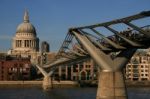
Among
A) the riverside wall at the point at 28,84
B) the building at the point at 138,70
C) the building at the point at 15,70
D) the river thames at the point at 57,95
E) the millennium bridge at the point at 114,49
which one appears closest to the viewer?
the millennium bridge at the point at 114,49

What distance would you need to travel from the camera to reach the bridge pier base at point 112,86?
49844 millimetres

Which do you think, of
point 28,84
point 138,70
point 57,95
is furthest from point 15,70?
point 57,95

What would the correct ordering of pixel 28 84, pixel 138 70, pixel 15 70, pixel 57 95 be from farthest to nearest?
pixel 138 70
pixel 15 70
pixel 28 84
pixel 57 95

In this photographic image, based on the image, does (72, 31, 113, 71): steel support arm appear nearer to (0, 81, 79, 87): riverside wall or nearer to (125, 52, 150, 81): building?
(0, 81, 79, 87): riverside wall

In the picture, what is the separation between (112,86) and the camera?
164ft

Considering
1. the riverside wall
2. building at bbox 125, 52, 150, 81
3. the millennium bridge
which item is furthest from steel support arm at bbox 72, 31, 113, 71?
building at bbox 125, 52, 150, 81

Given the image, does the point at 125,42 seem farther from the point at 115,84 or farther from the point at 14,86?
the point at 14,86

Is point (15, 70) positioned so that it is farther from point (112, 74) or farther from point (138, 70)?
point (112, 74)

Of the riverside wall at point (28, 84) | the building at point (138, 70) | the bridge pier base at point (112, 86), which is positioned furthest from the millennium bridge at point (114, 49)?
the building at point (138, 70)

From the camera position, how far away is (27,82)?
16238 cm

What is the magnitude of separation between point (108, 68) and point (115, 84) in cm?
164

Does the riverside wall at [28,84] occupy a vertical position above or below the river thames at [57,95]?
above

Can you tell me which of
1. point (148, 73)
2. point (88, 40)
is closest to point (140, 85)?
point (148, 73)

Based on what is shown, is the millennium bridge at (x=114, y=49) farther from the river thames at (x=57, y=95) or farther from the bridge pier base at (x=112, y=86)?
the river thames at (x=57, y=95)
